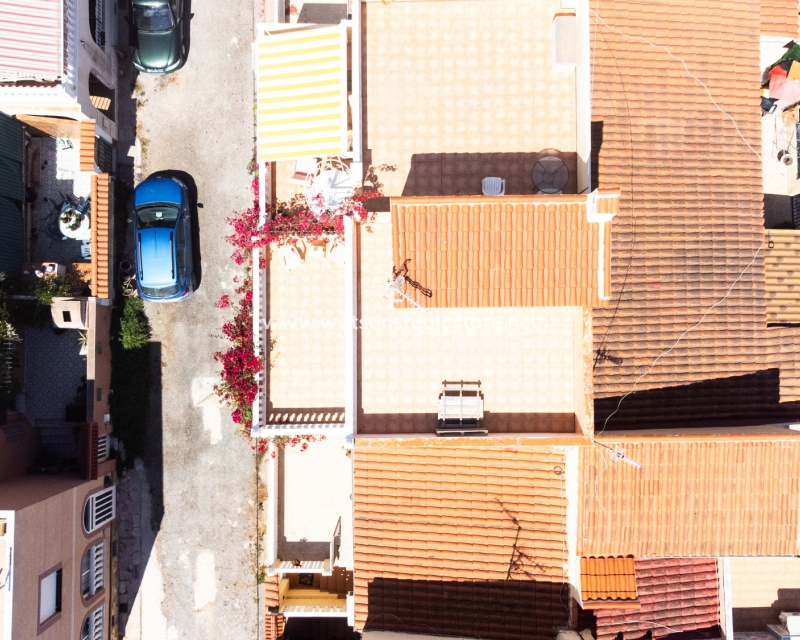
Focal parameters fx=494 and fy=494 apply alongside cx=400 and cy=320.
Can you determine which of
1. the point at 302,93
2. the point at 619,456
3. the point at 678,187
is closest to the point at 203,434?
the point at 302,93

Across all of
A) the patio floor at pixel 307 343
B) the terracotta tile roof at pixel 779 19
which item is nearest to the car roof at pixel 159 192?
the patio floor at pixel 307 343

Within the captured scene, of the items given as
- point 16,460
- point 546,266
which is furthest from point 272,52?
point 16,460

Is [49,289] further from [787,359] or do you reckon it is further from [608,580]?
[787,359]

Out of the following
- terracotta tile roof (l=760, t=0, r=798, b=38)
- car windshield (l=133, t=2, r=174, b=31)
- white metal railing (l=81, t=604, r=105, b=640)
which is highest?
car windshield (l=133, t=2, r=174, b=31)

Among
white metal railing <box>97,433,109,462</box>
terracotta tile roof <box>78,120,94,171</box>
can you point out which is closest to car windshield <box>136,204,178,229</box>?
terracotta tile roof <box>78,120,94,171</box>

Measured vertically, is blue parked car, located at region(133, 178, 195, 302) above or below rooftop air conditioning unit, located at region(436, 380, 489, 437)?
above

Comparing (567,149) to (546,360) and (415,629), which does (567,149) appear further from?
(415,629)

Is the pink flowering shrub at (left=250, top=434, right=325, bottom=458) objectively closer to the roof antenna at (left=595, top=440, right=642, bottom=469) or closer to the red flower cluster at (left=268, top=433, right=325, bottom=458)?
the red flower cluster at (left=268, top=433, right=325, bottom=458)
